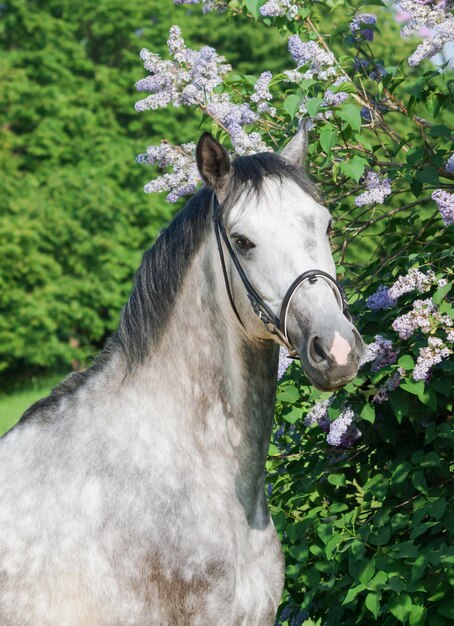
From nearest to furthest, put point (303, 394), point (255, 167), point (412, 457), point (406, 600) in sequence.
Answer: point (255, 167) < point (406, 600) < point (412, 457) < point (303, 394)

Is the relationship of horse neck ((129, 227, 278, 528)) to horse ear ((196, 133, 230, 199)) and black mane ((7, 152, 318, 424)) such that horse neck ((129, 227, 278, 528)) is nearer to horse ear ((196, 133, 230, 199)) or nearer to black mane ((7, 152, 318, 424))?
black mane ((7, 152, 318, 424))

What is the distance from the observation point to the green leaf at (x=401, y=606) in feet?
13.0

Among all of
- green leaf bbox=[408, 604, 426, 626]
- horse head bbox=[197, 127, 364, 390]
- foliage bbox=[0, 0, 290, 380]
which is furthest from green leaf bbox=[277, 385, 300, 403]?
foliage bbox=[0, 0, 290, 380]

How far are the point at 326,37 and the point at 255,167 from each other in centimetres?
200

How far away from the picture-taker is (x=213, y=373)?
132 inches

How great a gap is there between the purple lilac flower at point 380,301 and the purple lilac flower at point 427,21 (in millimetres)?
961

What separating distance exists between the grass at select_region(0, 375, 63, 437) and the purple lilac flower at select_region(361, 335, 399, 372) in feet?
34.2

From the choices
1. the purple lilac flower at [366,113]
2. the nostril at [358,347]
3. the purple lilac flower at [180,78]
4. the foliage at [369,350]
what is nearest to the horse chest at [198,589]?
the nostril at [358,347]

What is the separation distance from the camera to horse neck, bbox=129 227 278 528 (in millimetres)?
3336

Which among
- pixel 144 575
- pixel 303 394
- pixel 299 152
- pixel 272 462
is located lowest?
pixel 272 462

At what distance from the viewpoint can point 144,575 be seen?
310 centimetres

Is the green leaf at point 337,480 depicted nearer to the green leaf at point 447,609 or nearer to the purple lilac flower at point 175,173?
the green leaf at point 447,609

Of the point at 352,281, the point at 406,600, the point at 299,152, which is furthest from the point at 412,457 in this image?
the point at 299,152

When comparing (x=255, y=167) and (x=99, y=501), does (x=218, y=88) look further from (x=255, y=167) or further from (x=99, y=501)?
(x=99, y=501)
